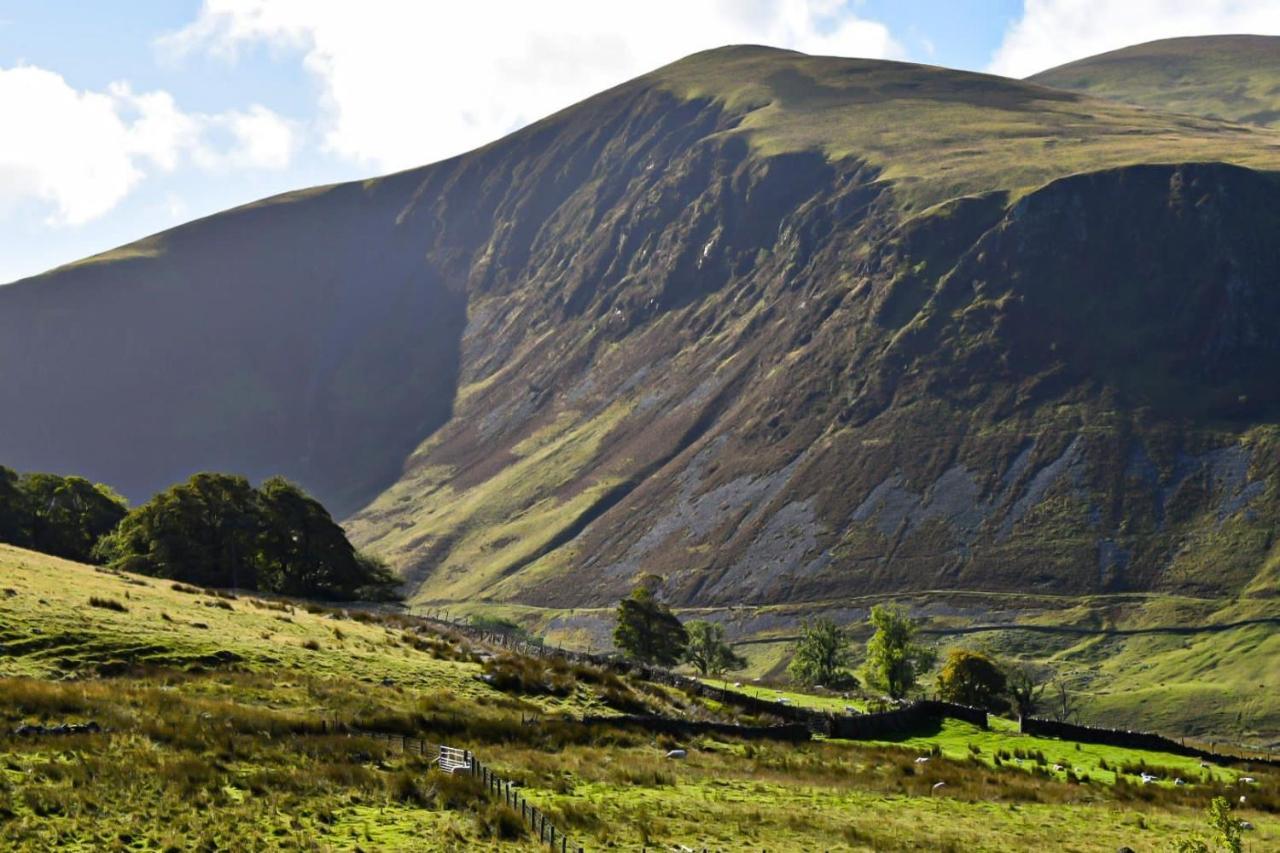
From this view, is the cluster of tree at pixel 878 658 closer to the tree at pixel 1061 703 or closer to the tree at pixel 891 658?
the tree at pixel 891 658

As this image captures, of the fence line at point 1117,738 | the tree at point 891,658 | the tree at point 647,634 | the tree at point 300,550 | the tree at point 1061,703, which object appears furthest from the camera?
the tree at point 1061,703

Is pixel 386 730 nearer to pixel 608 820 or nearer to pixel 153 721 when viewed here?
pixel 153 721

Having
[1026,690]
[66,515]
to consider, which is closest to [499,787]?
[66,515]

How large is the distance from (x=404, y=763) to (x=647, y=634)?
94.6 m

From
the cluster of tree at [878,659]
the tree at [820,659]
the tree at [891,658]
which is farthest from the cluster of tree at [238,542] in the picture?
the tree at [820,659]

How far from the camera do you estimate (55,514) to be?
377 ft

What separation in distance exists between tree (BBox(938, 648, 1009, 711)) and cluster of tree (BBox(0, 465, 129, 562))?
7347cm

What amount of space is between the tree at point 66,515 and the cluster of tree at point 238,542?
4.40 metres

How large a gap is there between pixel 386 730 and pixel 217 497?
2592 inches

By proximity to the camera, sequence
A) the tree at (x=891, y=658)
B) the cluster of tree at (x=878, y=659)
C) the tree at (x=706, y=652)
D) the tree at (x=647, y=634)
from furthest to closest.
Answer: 1. the tree at (x=706, y=652)
2. the tree at (x=647, y=634)
3. the tree at (x=891, y=658)
4. the cluster of tree at (x=878, y=659)

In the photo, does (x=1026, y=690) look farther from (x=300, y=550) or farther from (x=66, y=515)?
(x=66, y=515)

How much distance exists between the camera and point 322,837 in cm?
2875

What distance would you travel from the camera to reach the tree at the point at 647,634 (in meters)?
130

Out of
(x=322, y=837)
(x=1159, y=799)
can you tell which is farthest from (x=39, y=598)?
(x=1159, y=799)
